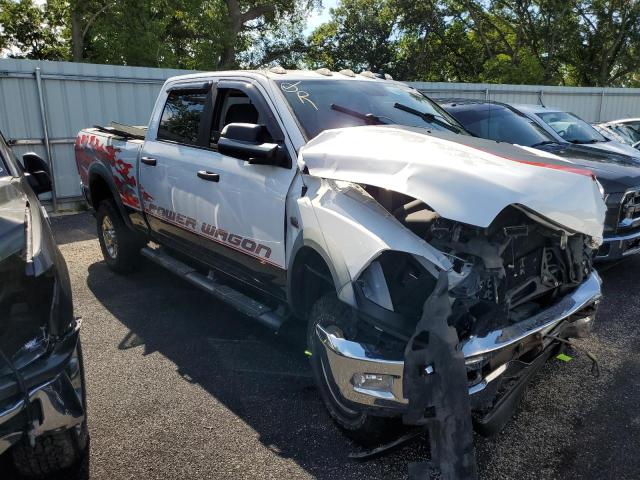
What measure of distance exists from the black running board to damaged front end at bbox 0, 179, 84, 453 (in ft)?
4.31

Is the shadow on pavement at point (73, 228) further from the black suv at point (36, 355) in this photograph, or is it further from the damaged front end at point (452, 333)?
the damaged front end at point (452, 333)

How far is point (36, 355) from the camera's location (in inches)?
92.7

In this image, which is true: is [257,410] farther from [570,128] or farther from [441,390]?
[570,128]

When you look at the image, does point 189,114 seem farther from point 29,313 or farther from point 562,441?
point 562,441

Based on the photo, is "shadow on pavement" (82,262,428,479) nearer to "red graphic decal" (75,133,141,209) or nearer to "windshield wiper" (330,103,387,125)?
"red graphic decal" (75,133,141,209)

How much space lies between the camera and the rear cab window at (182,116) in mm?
4543

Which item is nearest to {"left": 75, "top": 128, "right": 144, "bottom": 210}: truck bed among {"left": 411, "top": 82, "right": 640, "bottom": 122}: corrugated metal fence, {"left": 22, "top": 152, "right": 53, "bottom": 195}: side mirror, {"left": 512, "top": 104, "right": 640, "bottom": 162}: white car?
{"left": 22, "top": 152, "right": 53, "bottom": 195}: side mirror

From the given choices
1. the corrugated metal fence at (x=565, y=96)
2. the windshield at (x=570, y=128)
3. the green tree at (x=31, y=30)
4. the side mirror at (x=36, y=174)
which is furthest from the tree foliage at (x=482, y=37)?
the side mirror at (x=36, y=174)

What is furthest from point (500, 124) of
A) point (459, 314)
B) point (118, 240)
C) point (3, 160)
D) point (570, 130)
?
point (3, 160)

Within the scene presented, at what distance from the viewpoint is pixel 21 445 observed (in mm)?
2502

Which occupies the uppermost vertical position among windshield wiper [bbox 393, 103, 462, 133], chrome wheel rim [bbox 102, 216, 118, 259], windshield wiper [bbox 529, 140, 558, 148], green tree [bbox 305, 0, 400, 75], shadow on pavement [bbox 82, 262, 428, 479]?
green tree [bbox 305, 0, 400, 75]

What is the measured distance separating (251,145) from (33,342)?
1.70 m

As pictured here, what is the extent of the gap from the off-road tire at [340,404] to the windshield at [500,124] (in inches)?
178

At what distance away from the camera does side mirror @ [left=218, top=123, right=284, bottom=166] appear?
133 inches
